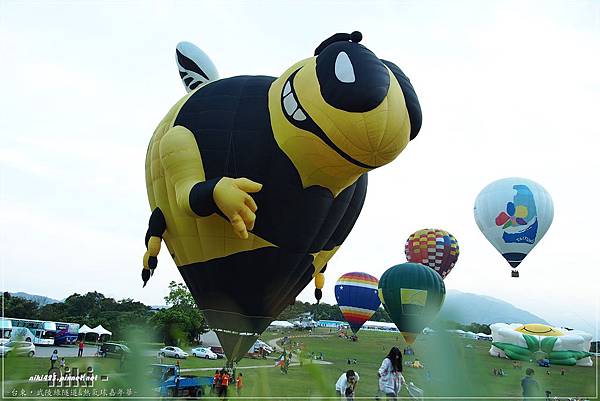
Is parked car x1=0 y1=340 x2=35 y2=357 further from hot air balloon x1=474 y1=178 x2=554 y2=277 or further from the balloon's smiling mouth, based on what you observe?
hot air balloon x1=474 y1=178 x2=554 y2=277

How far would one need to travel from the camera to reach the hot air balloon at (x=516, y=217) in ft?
61.3

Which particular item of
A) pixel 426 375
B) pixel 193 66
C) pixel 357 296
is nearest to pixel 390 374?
pixel 426 375

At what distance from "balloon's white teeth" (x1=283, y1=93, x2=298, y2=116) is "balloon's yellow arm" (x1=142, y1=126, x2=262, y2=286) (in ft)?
3.27

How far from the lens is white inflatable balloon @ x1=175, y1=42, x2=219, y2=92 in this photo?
1048 centimetres

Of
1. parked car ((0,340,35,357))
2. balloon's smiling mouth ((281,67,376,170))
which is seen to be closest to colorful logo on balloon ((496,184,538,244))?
balloon's smiling mouth ((281,67,376,170))

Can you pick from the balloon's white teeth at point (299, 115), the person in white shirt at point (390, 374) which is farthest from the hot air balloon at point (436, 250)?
the person in white shirt at point (390, 374)

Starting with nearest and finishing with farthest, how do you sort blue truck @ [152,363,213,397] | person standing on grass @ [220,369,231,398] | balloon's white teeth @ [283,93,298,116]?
blue truck @ [152,363,213,397] < person standing on grass @ [220,369,231,398] < balloon's white teeth @ [283,93,298,116]

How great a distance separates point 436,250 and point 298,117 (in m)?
17.1

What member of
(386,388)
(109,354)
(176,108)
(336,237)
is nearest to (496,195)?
(336,237)

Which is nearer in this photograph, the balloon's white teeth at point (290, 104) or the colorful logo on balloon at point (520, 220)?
the balloon's white teeth at point (290, 104)

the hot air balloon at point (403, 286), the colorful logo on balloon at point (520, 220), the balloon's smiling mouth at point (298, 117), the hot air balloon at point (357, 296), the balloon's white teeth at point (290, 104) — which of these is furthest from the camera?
the hot air balloon at point (357, 296)

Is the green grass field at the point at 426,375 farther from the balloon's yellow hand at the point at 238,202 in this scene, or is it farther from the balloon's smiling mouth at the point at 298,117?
the balloon's smiling mouth at the point at 298,117

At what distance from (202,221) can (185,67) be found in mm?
3928

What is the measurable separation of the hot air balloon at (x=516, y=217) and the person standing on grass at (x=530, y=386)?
1907 centimetres
